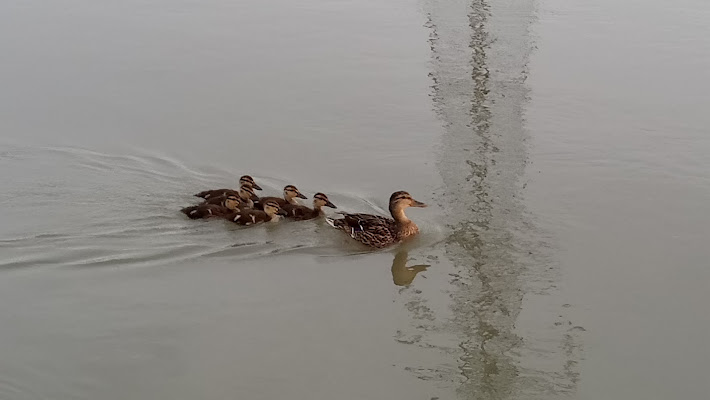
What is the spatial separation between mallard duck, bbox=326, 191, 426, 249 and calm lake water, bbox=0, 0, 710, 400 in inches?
3.5

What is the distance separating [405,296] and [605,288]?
1057 millimetres

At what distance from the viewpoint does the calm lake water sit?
417cm

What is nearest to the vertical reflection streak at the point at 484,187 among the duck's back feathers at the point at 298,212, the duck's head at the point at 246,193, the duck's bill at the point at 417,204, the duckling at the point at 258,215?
the duck's bill at the point at 417,204

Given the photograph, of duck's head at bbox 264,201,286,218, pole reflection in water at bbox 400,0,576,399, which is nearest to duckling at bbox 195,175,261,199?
duck's head at bbox 264,201,286,218

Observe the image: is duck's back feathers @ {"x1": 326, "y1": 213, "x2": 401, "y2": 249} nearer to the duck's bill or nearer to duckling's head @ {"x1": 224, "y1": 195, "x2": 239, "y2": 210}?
the duck's bill

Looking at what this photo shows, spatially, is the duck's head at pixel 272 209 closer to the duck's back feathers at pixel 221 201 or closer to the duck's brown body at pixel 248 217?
the duck's brown body at pixel 248 217

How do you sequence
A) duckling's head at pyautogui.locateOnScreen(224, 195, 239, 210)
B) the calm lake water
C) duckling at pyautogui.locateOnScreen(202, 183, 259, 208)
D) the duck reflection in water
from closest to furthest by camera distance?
the calm lake water < the duck reflection in water < duckling's head at pyautogui.locateOnScreen(224, 195, 239, 210) < duckling at pyautogui.locateOnScreen(202, 183, 259, 208)

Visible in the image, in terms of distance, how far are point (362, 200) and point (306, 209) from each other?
44 centimetres

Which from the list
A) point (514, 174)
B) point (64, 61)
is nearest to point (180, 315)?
point (514, 174)

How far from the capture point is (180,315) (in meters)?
4.54

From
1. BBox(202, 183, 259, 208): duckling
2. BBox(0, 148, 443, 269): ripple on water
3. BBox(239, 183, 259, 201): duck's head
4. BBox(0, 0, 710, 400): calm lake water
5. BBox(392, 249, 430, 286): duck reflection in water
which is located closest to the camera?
BBox(0, 0, 710, 400): calm lake water

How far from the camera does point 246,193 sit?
5.77m

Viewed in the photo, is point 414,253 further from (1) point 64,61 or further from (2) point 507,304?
(1) point 64,61

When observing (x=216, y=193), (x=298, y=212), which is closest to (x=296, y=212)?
(x=298, y=212)
